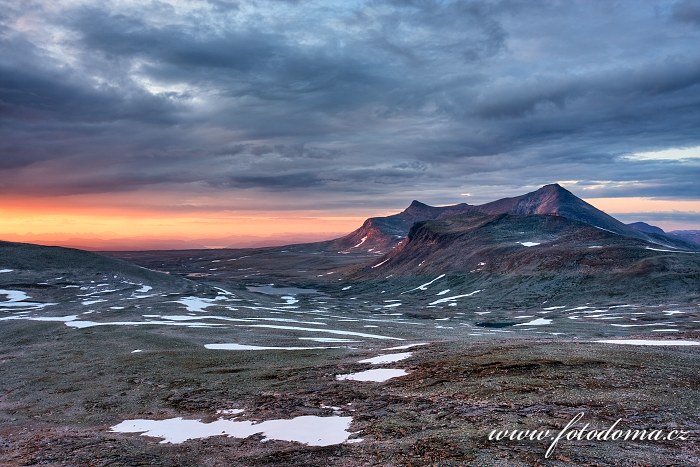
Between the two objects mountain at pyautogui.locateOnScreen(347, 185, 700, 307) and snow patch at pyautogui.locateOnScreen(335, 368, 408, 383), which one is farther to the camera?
mountain at pyautogui.locateOnScreen(347, 185, 700, 307)

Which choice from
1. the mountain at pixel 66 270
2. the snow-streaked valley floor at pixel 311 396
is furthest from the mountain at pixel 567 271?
the mountain at pixel 66 270

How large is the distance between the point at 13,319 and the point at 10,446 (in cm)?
7050

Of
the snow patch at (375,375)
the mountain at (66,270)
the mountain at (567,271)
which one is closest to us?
the snow patch at (375,375)

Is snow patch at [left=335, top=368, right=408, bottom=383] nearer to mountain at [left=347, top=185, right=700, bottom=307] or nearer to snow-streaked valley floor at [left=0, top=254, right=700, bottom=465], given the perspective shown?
snow-streaked valley floor at [left=0, top=254, right=700, bottom=465]

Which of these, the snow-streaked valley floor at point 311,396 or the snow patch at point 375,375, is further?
the snow patch at point 375,375

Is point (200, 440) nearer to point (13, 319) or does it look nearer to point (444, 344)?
point (444, 344)

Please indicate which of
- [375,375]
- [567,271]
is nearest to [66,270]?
[567,271]

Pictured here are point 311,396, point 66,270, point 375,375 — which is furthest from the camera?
point 66,270

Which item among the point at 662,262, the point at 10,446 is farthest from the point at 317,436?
the point at 662,262

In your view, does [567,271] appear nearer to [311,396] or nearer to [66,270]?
[311,396]

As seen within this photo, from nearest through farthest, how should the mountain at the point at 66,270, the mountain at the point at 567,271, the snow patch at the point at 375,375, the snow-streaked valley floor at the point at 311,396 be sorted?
the snow-streaked valley floor at the point at 311,396, the snow patch at the point at 375,375, the mountain at the point at 567,271, the mountain at the point at 66,270

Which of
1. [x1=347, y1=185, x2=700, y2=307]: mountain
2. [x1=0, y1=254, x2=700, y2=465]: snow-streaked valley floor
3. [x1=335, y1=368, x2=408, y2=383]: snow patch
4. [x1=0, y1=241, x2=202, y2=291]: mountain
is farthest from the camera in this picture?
[x1=0, y1=241, x2=202, y2=291]: mountain

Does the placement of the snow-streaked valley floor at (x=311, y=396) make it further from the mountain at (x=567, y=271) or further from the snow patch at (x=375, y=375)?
the mountain at (x=567, y=271)

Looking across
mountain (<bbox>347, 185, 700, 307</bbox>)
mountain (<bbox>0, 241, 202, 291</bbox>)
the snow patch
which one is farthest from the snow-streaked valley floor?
mountain (<bbox>0, 241, 202, 291</bbox>)
